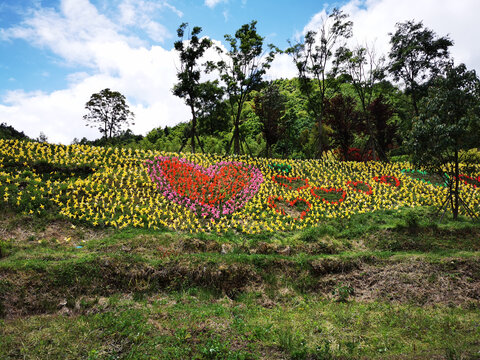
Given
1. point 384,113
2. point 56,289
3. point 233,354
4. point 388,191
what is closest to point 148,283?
point 56,289

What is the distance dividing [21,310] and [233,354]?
5.31 m

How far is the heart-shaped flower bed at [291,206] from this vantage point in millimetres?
13172

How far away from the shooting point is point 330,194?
50.9ft

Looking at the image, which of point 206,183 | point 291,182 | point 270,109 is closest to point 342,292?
point 206,183

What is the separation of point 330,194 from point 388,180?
5.52m

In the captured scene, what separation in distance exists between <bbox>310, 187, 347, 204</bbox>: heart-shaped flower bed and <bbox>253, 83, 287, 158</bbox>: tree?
11.1 meters

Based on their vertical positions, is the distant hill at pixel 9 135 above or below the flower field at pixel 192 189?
above

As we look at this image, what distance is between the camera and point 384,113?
26969 millimetres

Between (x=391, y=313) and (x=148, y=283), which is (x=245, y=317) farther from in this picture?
(x=391, y=313)

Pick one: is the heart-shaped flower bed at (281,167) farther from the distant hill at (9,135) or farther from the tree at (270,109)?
the distant hill at (9,135)

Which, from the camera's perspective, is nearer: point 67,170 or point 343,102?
point 67,170

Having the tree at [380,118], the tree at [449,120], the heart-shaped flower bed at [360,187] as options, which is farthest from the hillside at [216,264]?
the tree at [380,118]

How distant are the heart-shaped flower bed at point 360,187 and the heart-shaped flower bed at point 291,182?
2905 mm

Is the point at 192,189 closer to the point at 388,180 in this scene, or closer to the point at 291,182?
the point at 291,182
